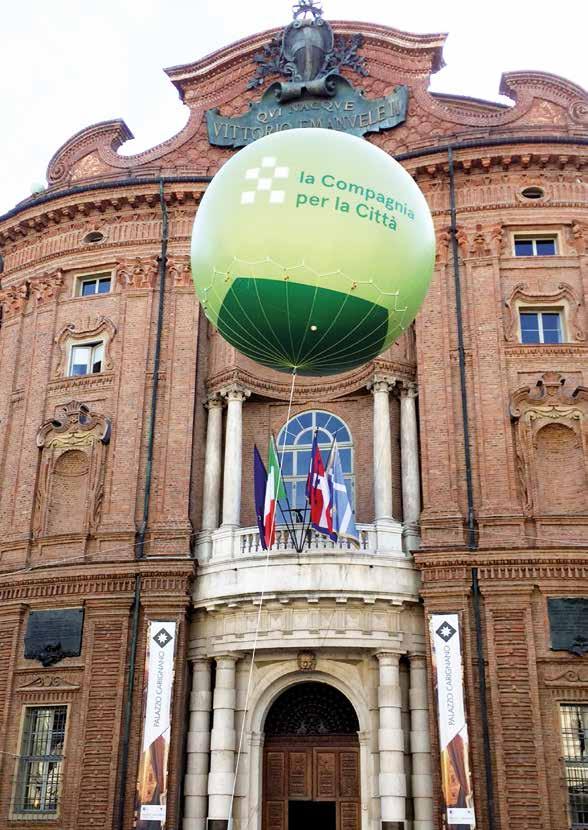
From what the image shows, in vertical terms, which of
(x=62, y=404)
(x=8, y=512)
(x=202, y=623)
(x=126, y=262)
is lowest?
(x=202, y=623)

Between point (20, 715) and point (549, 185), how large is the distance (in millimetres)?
18515

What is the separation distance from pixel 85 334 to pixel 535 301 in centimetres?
1189

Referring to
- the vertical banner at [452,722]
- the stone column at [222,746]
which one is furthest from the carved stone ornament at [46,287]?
the vertical banner at [452,722]

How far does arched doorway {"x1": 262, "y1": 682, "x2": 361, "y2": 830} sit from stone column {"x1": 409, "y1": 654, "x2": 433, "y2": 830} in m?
1.46

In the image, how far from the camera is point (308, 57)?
26.8 m

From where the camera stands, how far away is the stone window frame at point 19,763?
20.7m

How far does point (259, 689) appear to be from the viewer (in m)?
21.2

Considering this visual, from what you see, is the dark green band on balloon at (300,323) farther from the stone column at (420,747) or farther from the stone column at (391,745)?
the stone column at (420,747)

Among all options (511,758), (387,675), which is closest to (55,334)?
(387,675)

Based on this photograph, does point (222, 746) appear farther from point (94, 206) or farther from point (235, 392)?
point (94, 206)

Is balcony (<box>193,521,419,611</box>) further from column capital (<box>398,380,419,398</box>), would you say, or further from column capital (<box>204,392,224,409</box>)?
column capital (<box>204,392,224,409</box>)

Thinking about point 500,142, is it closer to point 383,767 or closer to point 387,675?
point 387,675

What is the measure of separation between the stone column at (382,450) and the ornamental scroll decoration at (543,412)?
9.82 feet

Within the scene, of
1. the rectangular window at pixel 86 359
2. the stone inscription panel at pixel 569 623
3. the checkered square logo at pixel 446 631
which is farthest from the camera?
the rectangular window at pixel 86 359
